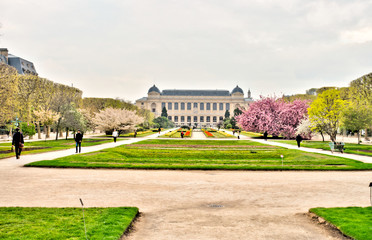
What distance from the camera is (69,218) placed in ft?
26.4

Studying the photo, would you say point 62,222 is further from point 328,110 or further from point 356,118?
point 356,118

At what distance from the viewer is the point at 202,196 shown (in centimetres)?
1101

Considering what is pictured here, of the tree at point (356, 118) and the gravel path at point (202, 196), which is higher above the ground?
the tree at point (356, 118)

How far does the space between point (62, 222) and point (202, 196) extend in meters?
4.83

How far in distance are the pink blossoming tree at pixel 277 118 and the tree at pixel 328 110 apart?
10.8m

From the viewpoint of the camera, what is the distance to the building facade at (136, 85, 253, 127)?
192 meters

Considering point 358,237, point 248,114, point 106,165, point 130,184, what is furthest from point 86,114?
point 358,237

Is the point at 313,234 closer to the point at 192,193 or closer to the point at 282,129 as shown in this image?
the point at 192,193

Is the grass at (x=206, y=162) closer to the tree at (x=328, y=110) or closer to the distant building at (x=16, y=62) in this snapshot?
the tree at (x=328, y=110)

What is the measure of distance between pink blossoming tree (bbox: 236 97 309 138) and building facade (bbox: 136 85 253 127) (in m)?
138

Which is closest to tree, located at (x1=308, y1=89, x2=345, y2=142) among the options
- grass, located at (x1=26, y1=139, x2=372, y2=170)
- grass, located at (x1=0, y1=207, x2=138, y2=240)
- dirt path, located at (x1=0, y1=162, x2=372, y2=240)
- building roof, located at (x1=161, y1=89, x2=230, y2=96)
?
grass, located at (x1=26, y1=139, x2=372, y2=170)

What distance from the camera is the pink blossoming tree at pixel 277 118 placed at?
4975 cm

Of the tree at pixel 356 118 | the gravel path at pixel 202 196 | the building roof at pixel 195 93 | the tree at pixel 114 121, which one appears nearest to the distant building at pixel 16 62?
the tree at pixel 114 121

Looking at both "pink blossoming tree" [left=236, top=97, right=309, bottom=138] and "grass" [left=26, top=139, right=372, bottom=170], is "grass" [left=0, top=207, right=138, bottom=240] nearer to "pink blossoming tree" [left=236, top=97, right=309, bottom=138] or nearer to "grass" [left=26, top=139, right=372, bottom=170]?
"grass" [left=26, top=139, right=372, bottom=170]
